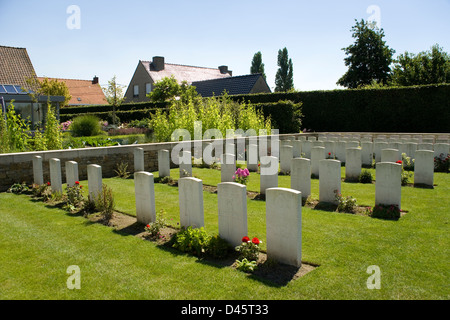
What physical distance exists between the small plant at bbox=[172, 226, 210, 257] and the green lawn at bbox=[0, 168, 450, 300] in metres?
0.16

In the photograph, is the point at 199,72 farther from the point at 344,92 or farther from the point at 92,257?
the point at 92,257

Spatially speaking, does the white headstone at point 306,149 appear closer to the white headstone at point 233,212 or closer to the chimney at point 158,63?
the white headstone at point 233,212

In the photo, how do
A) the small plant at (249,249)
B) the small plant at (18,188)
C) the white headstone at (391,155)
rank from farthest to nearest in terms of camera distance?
1. the white headstone at (391,155)
2. the small plant at (18,188)
3. the small plant at (249,249)

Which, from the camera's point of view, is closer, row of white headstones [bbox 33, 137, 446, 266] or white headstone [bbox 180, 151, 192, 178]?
row of white headstones [bbox 33, 137, 446, 266]

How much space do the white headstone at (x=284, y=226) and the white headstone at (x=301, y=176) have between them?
10.6ft

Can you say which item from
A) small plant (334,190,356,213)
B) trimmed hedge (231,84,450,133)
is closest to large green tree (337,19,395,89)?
trimmed hedge (231,84,450,133)

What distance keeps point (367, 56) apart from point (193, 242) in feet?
109

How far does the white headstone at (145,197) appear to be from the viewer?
595 cm

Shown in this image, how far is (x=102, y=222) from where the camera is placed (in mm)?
6309

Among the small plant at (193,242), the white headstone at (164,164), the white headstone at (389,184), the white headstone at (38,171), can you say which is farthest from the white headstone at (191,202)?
the white headstone at (38,171)

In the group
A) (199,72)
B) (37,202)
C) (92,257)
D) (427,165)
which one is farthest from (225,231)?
(199,72)

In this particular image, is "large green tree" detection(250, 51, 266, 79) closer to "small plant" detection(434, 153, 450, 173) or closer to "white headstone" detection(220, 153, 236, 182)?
"small plant" detection(434, 153, 450, 173)

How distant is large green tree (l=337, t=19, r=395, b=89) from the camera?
3256cm
